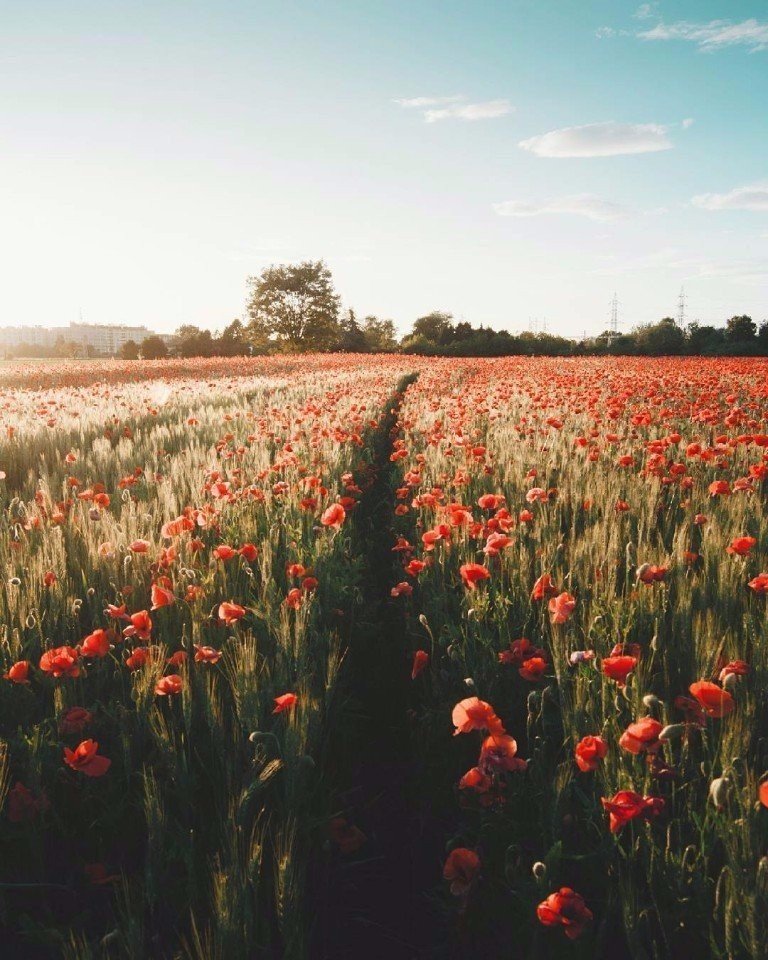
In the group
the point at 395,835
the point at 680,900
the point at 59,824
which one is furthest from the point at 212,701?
the point at 680,900

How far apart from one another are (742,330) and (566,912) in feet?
160

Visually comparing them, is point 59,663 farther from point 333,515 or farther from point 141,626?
point 333,515

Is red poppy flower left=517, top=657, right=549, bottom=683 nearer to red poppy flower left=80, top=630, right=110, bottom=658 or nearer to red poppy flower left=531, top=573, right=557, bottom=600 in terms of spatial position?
red poppy flower left=531, top=573, right=557, bottom=600

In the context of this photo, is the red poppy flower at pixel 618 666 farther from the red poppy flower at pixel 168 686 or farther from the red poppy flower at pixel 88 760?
the red poppy flower at pixel 88 760

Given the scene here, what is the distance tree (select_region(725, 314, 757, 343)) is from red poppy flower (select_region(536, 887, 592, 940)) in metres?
47.6

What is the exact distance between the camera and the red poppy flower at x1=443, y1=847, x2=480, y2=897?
4.69 ft

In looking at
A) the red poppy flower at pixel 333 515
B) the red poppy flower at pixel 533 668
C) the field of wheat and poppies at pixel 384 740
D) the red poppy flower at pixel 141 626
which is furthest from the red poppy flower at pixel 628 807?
the red poppy flower at pixel 333 515

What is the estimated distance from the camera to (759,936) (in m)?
1.11

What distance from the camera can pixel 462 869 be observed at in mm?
1454

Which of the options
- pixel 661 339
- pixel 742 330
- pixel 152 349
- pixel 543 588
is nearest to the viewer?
pixel 543 588

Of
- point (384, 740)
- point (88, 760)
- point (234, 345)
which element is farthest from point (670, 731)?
point (234, 345)

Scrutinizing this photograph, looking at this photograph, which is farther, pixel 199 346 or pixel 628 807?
pixel 199 346

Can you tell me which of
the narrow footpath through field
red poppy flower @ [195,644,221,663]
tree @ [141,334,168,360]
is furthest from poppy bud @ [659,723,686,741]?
Result: tree @ [141,334,168,360]

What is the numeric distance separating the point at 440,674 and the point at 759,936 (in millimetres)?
1333
